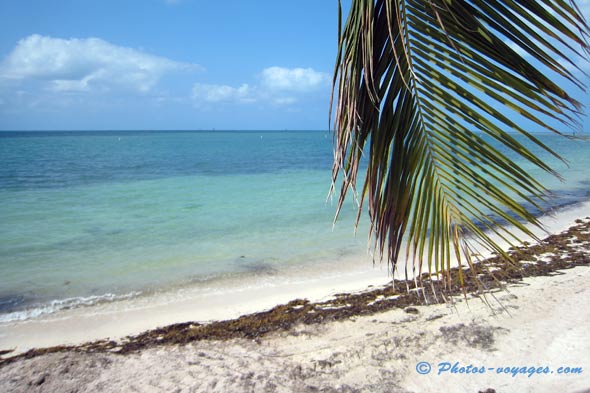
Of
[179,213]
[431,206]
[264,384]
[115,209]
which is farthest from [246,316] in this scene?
[115,209]

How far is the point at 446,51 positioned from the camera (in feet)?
4.61

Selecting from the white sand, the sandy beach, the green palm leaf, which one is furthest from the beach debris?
the green palm leaf

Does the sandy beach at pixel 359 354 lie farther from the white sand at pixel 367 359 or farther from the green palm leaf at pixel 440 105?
the green palm leaf at pixel 440 105

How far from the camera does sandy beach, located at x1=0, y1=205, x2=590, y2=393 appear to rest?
392 cm

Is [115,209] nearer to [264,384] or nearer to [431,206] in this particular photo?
[264,384]

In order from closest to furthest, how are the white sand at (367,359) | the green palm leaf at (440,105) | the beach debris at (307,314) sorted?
the green palm leaf at (440,105)
the white sand at (367,359)
the beach debris at (307,314)

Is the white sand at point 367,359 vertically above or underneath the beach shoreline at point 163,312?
above

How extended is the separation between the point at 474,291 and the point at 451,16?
16.6 feet

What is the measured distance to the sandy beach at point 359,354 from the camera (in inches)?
154

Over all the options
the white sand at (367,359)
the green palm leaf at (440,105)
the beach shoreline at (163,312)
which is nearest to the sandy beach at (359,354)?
the white sand at (367,359)

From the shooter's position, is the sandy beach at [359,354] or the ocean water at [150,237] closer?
the sandy beach at [359,354]

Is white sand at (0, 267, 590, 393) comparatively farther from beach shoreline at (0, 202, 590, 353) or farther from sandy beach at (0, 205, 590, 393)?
beach shoreline at (0, 202, 590, 353)

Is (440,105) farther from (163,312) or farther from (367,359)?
(163,312)

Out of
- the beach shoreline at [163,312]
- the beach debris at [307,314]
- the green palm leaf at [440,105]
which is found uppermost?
the green palm leaf at [440,105]
